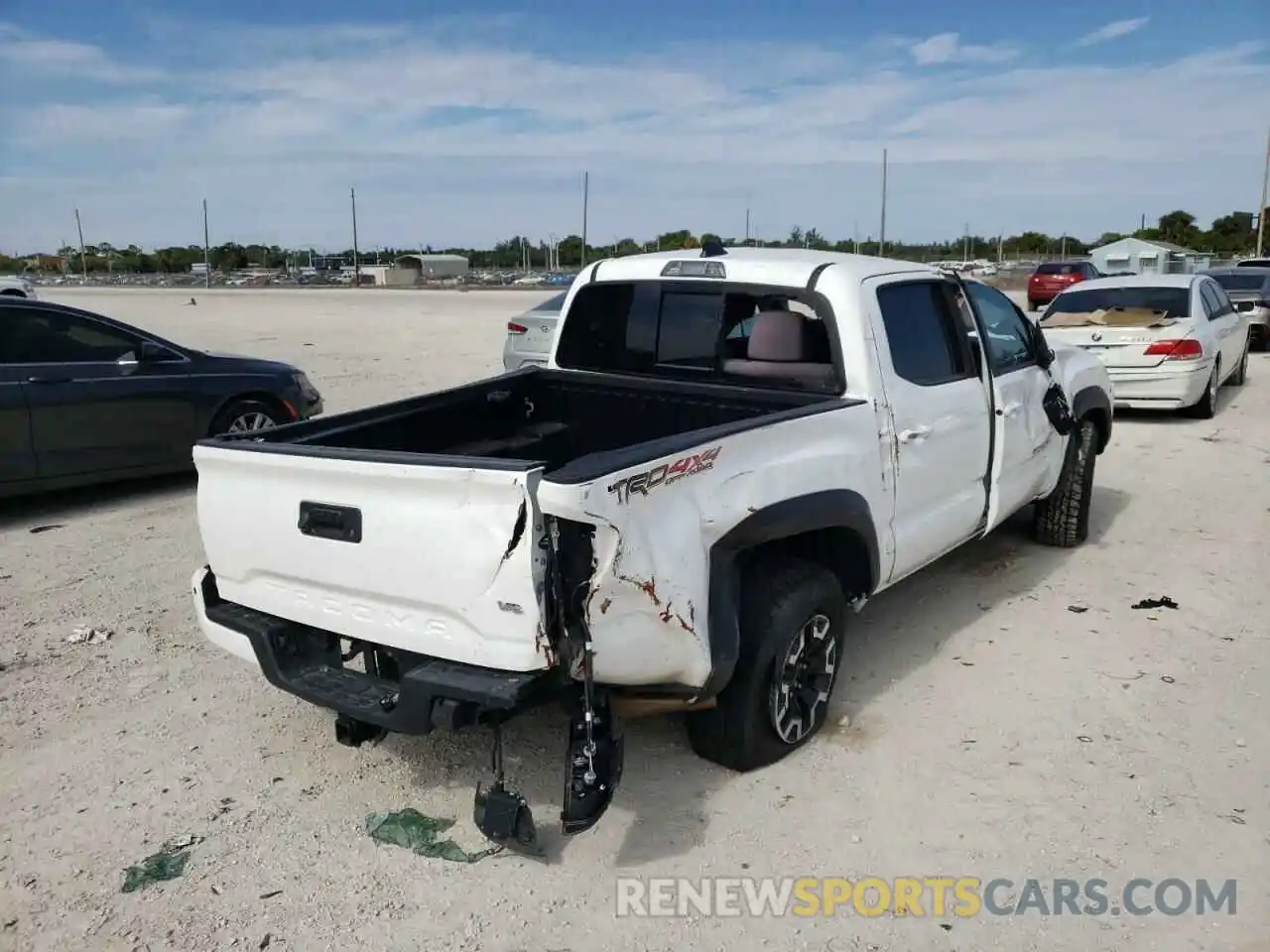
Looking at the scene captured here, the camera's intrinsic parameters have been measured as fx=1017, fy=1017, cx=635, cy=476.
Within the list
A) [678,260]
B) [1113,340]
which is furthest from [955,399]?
[1113,340]

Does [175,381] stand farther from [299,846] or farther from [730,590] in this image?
[730,590]

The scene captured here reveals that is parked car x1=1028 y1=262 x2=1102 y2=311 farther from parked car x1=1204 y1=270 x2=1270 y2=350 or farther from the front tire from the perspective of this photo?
the front tire

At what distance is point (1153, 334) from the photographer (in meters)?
10.5

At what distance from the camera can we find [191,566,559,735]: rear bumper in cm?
295

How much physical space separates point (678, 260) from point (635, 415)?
0.76 meters

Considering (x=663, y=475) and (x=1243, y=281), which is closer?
(x=663, y=475)

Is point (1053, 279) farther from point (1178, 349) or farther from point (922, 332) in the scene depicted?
point (922, 332)

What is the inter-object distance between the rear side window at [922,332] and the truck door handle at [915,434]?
0.70ft

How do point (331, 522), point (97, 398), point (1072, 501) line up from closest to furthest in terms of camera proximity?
point (331, 522), point (1072, 501), point (97, 398)

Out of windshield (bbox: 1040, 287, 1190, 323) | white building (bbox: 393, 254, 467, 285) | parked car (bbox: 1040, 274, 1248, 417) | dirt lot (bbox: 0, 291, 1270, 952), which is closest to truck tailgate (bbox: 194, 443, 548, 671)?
dirt lot (bbox: 0, 291, 1270, 952)

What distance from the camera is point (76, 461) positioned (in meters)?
7.35

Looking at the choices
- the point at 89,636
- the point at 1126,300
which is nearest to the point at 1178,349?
the point at 1126,300

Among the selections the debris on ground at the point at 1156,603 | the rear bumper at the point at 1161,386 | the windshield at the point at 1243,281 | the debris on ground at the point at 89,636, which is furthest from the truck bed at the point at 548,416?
the windshield at the point at 1243,281

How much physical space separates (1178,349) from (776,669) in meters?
8.69
